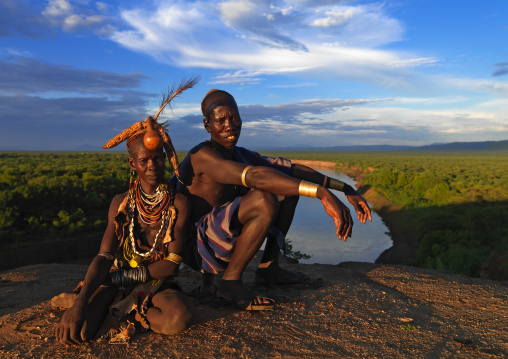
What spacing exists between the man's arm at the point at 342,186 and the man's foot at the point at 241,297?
1151mm

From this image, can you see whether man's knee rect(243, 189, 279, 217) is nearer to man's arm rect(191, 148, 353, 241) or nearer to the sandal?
man's arm rect(191, 148, 353, 241)

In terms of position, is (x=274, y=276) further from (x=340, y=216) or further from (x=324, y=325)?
(x=340, y=216)

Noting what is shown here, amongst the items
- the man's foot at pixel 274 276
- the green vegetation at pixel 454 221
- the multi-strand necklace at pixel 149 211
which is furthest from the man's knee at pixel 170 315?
the green vegetation at pixel 454 221

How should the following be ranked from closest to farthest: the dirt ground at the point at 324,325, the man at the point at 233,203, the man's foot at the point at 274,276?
the dirt ground at the point at 324,325 → the man at the point at 233,203 → the man's foot at the point at 274,276

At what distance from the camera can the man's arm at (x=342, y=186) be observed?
322 cm

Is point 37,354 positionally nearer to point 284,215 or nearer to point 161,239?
point 161,239

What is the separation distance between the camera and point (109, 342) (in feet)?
9.87

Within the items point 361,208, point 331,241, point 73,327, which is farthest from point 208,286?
point 331,241

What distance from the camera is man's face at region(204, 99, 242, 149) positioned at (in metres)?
3.80

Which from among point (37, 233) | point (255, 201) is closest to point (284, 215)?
point (255, 201)

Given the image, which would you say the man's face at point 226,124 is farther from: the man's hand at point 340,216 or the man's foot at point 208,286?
the man's foot at point 208,286

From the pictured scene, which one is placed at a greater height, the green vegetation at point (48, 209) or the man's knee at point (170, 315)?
the man's knee at point (170, 315)

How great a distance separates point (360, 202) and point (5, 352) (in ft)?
9.94

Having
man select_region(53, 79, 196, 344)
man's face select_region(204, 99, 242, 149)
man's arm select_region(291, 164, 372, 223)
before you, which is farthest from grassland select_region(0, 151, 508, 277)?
man select_region(53, 79, 196, 344)
